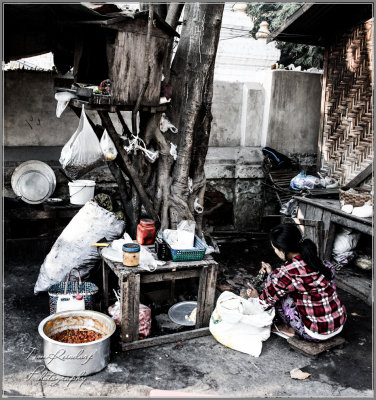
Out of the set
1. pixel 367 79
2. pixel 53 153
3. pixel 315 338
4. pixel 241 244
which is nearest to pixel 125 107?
pixel 53 153

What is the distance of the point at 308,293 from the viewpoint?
4094 millimetres

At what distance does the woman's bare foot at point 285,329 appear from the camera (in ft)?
14.7

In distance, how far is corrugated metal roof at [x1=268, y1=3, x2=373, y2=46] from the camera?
6.98m

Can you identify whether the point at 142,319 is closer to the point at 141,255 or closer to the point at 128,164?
the point at 141,255

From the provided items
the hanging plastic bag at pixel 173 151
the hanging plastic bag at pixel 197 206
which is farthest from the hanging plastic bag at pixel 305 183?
the hanging plastic bag at pixel 173 151

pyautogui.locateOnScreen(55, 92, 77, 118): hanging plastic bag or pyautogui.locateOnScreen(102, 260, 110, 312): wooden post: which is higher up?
pyautogui.locateOnScreen(55, 92, 77, 118): hanging plastic bag

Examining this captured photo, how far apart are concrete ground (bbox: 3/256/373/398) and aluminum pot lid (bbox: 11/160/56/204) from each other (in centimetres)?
216

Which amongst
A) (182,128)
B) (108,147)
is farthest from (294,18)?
(108,147)

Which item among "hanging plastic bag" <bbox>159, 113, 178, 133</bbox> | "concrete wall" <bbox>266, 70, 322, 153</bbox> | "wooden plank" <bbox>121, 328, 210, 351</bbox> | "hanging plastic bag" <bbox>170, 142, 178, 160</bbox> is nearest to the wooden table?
"wooden plank" <bbox>121, 328, 210, 351</bbox>

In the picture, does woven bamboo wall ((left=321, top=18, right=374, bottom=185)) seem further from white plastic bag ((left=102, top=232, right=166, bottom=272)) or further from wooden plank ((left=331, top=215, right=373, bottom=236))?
white plastic bag ((left=102, top=232, right=166, bottom=272))

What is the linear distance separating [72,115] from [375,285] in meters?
5.16

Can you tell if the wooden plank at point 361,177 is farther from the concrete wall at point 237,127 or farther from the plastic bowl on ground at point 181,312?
the plastic bowl on ground at point 181,312

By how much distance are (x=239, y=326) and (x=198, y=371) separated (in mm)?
592

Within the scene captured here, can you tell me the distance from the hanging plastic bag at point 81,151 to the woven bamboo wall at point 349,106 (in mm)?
4624
